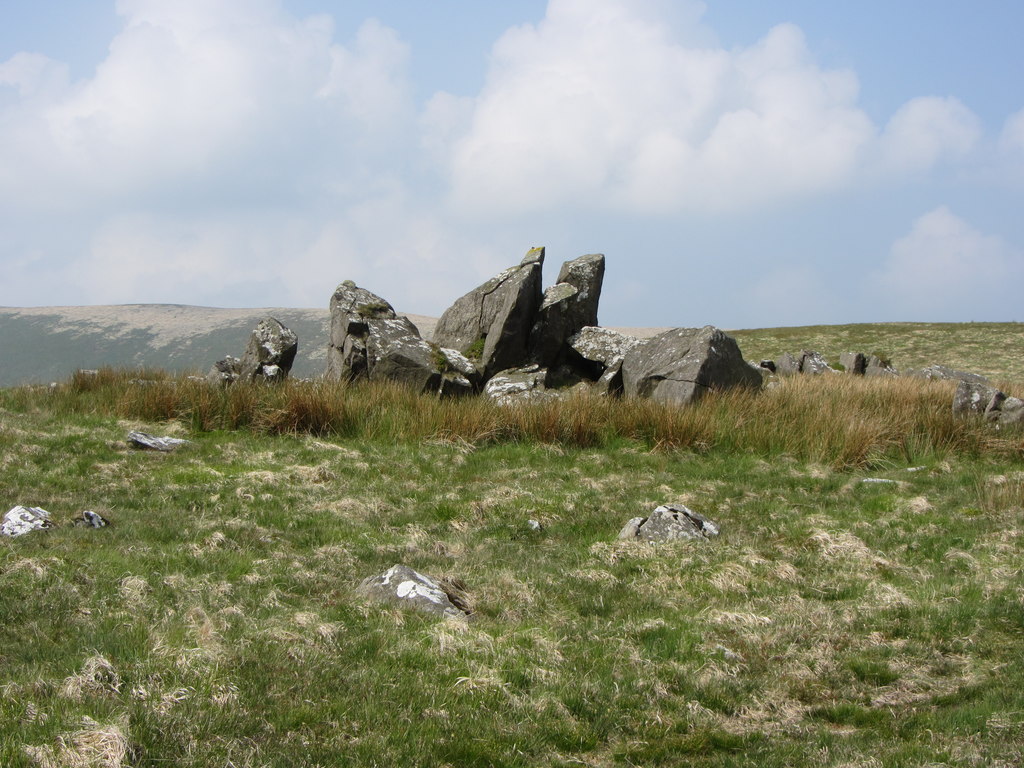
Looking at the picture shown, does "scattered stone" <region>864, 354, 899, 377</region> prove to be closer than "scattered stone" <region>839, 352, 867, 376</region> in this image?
Yes

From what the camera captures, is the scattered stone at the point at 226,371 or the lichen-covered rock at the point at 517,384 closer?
the lichen-covered rock at the point at 517,384

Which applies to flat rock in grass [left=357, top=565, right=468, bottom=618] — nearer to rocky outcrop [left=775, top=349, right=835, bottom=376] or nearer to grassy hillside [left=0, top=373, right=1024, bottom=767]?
grassy hillside [left=0, top=373, right=1024, bottom=767]

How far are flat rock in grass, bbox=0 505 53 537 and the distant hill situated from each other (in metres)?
26.7

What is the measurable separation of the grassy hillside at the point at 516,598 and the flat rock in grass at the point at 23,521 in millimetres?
227

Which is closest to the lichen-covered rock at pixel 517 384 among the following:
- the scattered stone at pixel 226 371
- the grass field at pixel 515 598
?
the grass field at pixel 515 598

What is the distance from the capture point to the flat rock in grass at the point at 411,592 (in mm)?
6602

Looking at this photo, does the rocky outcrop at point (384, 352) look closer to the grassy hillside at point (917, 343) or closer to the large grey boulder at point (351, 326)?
the large grey boulder at point (351, 326)

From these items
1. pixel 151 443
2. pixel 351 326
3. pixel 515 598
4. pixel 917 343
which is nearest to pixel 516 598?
pixel 515 598

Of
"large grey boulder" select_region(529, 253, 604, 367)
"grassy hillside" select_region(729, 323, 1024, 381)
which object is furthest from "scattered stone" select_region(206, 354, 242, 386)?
"grassy hillside" select_region(729, 323, 1024, 381)

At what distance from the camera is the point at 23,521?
325 inches

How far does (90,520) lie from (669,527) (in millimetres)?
5992

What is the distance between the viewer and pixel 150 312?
49.7m

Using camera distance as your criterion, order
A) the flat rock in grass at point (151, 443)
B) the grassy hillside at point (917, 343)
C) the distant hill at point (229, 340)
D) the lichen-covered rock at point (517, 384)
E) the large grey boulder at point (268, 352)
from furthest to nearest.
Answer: the distant hill at point (229, 340) → the grassy hillside at point (917, 343) → the large grey boulder at point (268, 352) → the lichen-covered rock at point (517, 384) → the flat rock in grass at point (151, 443)

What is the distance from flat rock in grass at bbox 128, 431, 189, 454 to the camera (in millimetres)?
12727
